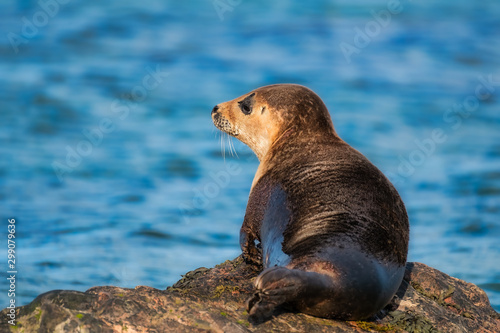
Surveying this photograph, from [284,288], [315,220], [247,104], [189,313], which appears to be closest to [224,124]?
[247,104]

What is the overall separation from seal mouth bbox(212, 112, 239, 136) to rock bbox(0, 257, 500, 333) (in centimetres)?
194

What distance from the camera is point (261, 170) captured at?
7.67 metres

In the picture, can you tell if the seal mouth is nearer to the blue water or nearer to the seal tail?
→ the blue water

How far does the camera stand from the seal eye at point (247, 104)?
8297mm

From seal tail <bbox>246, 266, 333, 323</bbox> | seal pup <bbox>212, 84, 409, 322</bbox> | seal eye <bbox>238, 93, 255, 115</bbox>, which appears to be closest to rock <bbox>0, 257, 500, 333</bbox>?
seal pup <bbox>212, 84, 409, 322</bbox>

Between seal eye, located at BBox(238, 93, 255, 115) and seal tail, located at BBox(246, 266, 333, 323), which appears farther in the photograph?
seal eye, located at BBox(238, 93, 255, 115)

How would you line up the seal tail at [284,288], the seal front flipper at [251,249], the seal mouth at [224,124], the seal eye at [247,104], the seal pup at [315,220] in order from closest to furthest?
the seal tail at [284,288]
the seal pup at [315,220]
the seal front flipper at [251,249]
the seal eye at [247,104]
the seal mouth at [224,124]

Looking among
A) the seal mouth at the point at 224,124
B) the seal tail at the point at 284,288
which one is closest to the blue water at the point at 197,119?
the seal mouth at the point at 224,124

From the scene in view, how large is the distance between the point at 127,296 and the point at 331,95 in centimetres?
1872

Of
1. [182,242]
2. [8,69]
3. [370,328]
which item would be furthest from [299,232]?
[8,69]

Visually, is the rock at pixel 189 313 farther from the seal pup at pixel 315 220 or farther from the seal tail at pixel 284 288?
the seal tail at pixel 284 288

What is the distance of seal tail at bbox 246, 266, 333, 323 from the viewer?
552 cm

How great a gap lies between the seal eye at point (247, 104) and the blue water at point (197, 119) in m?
0.50

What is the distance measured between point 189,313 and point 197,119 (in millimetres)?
16078
